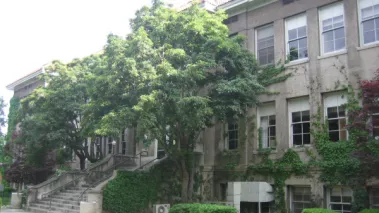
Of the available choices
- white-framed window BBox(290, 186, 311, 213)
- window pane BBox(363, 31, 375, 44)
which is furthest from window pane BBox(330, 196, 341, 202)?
window pane BBox(363, 31, 375, 44)

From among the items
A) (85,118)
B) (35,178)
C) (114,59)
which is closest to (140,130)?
(114,59)

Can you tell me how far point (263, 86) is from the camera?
62.5 ft

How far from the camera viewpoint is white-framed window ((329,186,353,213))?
53.0 ft

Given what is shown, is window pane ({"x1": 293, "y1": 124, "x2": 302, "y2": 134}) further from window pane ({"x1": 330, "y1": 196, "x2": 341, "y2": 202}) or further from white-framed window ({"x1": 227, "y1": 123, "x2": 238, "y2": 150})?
white-framed window ({"x1": 227, "y1": 123, "x2": 238, "y2": 150})

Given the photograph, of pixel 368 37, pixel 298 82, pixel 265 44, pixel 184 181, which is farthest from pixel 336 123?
pixel 184 181

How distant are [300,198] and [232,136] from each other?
15.6 ft

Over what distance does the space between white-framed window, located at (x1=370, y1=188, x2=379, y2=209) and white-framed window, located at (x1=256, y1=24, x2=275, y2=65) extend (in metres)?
7.47

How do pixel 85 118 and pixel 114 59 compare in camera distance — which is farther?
pixel 85 118

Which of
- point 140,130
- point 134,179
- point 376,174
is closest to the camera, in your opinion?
point 376,174

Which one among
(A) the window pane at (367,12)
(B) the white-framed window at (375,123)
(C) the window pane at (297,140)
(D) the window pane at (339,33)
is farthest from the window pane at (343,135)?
(A) the window pane at (367,12)

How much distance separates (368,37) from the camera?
1655 centimetres

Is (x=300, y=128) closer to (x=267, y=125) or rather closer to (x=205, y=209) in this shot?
(x=267, y=125)

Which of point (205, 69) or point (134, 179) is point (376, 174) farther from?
point (134, 179)

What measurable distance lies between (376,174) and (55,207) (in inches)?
621
